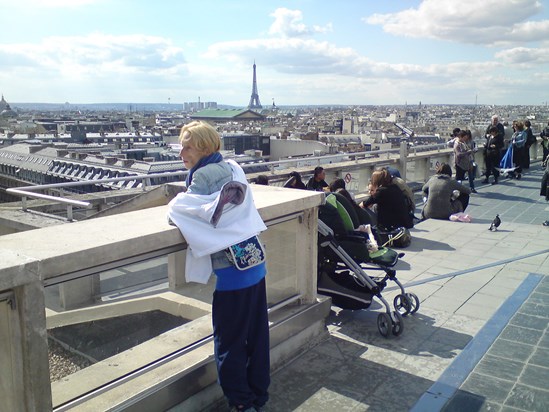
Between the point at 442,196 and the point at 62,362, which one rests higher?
the point at 62,362

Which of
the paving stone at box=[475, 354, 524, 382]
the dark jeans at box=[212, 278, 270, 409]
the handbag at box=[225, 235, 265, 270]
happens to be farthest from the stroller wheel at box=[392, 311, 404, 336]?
the handbag at box=[225, 235, 265, 270]

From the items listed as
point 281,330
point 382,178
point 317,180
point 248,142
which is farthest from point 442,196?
point 248,142

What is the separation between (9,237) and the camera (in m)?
2.73

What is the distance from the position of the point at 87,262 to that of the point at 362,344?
8.94 ft

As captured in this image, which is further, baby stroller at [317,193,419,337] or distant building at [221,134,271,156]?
distant building at [221,134,271,156]

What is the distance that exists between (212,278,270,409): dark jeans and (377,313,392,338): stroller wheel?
5.70 ft

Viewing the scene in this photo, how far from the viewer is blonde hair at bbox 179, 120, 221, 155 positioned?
3.04m

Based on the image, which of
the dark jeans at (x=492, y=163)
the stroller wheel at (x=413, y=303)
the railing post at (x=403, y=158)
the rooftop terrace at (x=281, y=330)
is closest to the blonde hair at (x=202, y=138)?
the rooftop terrace at (x=281, y=330)

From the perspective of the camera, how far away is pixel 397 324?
15.4ft

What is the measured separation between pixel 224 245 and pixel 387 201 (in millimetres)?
5156

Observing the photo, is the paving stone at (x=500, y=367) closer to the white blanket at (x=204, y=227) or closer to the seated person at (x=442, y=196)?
the white blanket at (x=204, y=227)

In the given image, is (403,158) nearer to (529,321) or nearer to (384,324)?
(529,321)

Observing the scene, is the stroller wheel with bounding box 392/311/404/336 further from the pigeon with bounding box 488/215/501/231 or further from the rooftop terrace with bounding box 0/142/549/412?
the pigeon with bounding box 488/215/501/231

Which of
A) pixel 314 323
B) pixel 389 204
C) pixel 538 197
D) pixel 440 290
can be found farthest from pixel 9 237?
pixel 538 197
